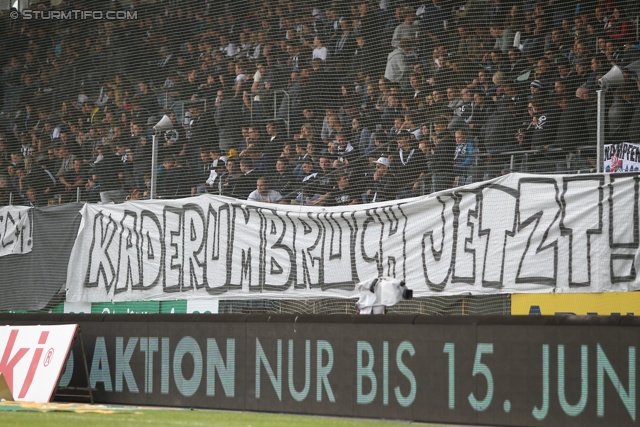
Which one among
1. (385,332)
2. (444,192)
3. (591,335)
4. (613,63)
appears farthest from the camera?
(613,63)

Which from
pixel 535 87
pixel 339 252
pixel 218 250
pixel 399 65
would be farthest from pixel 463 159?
pixel 218 250

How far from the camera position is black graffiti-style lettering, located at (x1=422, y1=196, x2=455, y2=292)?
1123cm

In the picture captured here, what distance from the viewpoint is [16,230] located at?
1504 centimetres

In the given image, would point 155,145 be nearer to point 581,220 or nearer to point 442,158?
point 442,158

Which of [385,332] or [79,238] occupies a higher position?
[79,238]

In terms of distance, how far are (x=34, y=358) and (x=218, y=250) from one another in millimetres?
2602

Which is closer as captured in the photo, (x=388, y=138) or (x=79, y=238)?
(x=388, y=138)

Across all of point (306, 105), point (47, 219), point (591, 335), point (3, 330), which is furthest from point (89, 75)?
point (591, 335)

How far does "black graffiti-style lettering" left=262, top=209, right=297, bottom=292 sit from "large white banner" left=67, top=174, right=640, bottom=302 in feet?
0.05

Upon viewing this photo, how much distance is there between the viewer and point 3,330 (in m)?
12.6

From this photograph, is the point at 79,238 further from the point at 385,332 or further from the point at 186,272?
the point at 385,332

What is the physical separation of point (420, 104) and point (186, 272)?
381 centimetres

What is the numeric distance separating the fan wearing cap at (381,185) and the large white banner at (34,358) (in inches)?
155

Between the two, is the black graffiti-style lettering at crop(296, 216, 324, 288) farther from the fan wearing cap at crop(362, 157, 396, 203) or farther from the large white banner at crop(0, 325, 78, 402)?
the large white banner at crop(0, 325, 78, 402)
